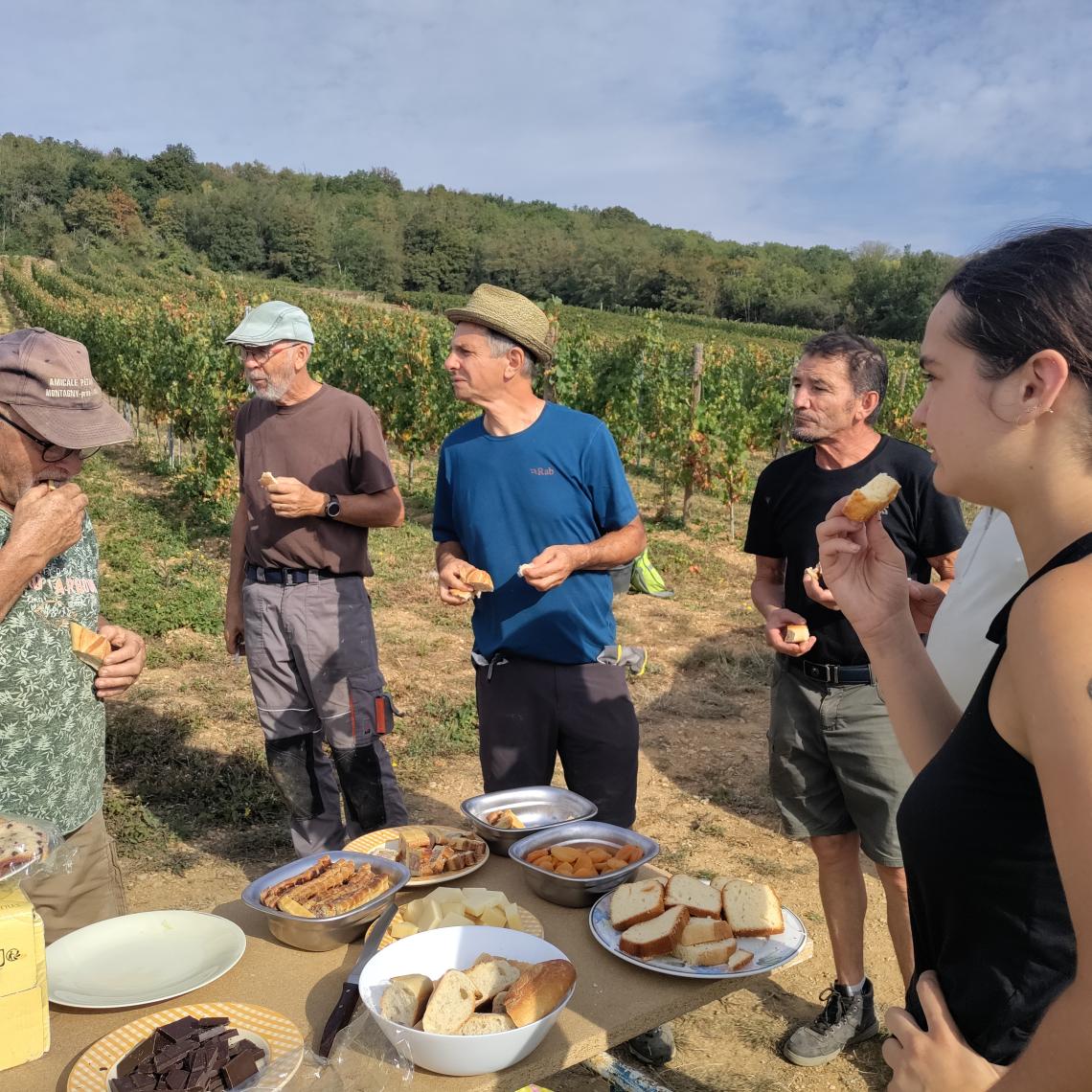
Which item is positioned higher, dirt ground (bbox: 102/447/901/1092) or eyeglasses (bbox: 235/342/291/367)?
eyeglasses (bbox: 235/342/291/367)

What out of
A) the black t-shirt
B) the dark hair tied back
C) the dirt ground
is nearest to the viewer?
the dark hair tied back

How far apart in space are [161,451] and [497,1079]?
16.2 meters

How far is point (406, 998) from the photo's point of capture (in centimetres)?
165

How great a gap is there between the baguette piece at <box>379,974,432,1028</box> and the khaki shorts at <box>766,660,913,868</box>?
6.11ft

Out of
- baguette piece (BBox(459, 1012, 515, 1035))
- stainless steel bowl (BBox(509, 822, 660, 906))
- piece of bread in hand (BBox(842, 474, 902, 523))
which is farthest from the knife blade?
piece of bread in hand (BBox(842, 474, 902, 523))

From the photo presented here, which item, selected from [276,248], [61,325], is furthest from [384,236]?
[61,325]

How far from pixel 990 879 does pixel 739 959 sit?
798 mm

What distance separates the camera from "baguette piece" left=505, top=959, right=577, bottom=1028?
1.61m

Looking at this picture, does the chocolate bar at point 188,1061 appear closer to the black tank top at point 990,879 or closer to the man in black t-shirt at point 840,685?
the black tank top at point 990,879

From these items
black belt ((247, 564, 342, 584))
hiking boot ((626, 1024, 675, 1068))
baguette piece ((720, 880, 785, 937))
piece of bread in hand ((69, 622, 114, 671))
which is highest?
piece of bread in hand ((69, 622, 114, 671))

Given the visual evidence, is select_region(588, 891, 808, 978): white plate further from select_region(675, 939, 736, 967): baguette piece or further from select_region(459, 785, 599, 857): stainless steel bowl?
select_region(459, 785, 599, 857): stainless steel bowl

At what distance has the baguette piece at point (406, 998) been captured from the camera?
162cm

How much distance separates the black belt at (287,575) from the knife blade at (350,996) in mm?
2240

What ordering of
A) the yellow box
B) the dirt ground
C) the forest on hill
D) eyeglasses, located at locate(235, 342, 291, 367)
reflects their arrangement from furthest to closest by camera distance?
1. the forest on hill
2. eyeglasses, located at locate(235, 342, 291, 367)
3. the dirt ground
4. the yellow box
